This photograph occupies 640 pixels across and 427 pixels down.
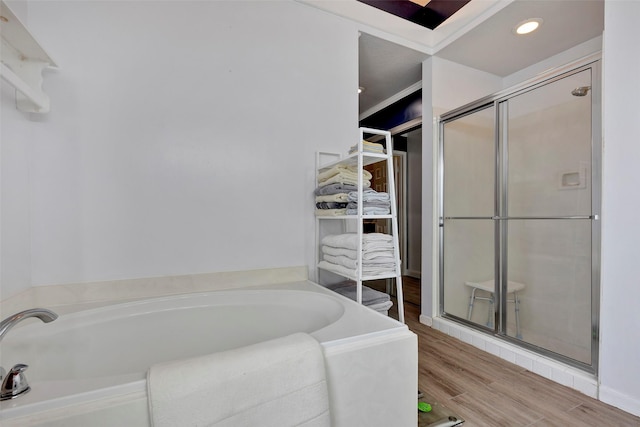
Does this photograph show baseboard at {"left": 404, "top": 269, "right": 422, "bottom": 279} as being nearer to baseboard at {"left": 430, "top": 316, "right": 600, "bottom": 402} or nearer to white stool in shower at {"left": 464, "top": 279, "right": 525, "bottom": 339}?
white stool in shower at {"left": 464, "top": 279, "right": 525, "bottom": 339}

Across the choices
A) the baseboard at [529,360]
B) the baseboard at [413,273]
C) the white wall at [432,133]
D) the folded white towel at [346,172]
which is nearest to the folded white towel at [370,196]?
the folded white towel at [346,172]

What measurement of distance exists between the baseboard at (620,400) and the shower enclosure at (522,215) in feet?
0.94

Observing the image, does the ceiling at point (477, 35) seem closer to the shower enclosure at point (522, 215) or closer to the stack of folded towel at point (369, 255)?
the shower enclosure at point (522, 215)

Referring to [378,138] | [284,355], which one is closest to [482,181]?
[378,138]

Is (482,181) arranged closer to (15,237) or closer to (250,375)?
(250,375)

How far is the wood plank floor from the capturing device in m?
1.27

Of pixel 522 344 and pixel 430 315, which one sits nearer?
pixel 522 344

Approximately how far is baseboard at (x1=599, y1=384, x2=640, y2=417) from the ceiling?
90.5 inches

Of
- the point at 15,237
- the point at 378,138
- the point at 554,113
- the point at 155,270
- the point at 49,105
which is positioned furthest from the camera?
the point at 378,138

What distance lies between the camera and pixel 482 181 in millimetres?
2365

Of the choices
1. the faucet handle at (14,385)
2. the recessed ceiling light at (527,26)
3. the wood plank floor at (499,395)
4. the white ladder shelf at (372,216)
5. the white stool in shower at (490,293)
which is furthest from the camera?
the white stool in shower at (490,293)

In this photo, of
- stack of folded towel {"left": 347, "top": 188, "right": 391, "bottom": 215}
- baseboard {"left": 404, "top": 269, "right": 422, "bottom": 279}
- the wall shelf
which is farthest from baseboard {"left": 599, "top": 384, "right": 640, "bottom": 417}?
the wall shelf

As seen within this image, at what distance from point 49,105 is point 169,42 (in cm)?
66

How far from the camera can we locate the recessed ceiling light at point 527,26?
2006 mm
